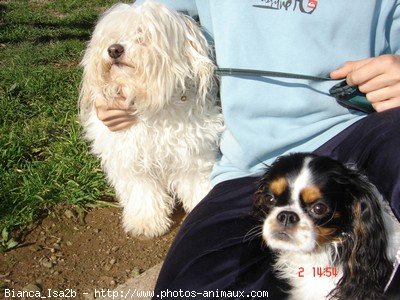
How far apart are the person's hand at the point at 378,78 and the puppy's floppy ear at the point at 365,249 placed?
1.24 feet

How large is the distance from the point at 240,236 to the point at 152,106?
2.58ft

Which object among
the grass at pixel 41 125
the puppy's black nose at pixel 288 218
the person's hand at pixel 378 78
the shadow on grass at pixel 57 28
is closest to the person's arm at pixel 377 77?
the person's hand at pixel 378 78

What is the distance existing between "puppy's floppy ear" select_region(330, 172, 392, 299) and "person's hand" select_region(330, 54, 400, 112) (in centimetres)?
38

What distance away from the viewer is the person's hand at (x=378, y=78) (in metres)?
2.04

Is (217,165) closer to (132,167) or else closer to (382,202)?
(132,167)

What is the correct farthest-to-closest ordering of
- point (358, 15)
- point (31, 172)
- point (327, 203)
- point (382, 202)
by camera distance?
point (31, 172)
point (358, 15)
point (382, 202)
point (327, 203)

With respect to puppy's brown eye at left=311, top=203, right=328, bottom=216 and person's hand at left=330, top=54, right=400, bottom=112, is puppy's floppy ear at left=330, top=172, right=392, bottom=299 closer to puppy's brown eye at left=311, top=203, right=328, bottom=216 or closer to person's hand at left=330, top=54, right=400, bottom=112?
puppy's brown eye at left=311, top=203, right=328, bottom=216

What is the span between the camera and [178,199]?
321 cm

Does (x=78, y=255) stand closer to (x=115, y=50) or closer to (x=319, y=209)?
(x=115, y=50)

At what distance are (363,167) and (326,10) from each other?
65cm

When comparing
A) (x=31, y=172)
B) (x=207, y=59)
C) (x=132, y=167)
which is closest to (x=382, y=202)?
(x=207, y=59)

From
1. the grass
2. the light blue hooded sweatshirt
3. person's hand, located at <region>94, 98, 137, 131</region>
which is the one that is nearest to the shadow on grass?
the grass

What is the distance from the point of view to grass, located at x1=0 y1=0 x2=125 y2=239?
305 cm
